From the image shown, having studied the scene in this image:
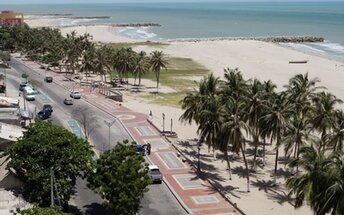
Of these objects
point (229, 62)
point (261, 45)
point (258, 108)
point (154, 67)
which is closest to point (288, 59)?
point (229, 62)

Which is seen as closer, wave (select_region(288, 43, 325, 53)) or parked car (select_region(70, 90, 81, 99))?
parked car (select_region(70, 90, 81, 99))

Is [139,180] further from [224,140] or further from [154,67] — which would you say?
[154,67]

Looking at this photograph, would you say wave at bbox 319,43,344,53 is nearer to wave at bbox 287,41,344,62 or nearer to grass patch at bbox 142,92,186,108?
wave at bbox 287,41,344,62

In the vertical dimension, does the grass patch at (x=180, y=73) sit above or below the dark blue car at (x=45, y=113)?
above

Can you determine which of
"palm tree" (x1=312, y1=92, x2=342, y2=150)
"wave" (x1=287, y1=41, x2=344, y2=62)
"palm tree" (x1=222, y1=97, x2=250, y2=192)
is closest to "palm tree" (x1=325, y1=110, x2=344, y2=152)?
"palm tree" (x1=312, y1=92, x2=342, y2=150)

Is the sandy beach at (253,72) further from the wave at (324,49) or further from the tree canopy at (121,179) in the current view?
the tree canopy at (121,179)

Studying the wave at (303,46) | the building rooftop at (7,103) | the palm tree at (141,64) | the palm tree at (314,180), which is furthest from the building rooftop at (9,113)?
the wave at (303,46)
